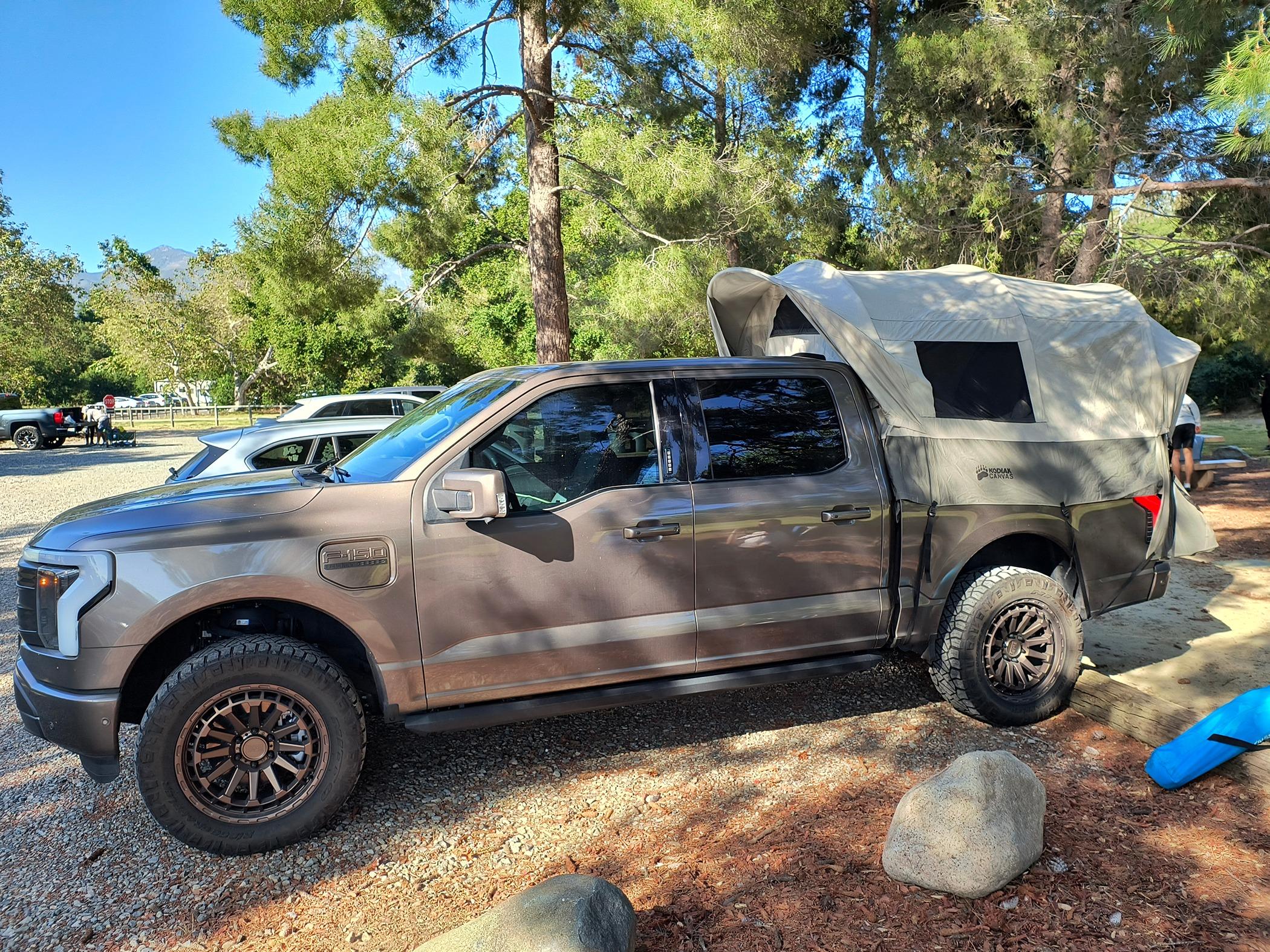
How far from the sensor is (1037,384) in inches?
190

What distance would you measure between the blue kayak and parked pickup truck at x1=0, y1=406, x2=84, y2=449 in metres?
30.0

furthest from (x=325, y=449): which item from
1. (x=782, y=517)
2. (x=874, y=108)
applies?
(x=874, y=108)

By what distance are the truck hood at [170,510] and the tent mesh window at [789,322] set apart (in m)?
3.05

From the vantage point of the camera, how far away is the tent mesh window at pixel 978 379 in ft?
15.5

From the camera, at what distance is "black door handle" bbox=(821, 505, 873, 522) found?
14.0 ft

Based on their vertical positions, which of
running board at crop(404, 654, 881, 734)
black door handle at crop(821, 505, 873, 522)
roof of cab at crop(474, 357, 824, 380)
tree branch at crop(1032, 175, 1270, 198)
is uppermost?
tree branch at crop(1032, 175, 1270, 198)

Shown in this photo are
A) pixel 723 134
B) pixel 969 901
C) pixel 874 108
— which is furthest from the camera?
pixel 723 134

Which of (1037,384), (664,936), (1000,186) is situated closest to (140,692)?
(664,936)

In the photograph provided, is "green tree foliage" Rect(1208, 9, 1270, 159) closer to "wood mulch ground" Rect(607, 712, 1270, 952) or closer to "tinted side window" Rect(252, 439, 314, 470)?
"wood mulch ground" Rect(607, 712, 1270, 952)

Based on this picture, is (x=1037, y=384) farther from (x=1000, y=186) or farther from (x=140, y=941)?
(x=1000, y=186)

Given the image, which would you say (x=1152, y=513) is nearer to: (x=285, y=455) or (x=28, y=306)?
(x=285, y=455)

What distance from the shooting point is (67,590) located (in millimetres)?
3396

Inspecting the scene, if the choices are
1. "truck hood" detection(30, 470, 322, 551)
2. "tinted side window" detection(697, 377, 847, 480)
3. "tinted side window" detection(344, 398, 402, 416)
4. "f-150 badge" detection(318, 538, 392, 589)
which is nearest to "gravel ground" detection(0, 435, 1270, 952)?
"f-150 badge" detection(318, 538, 392, 589)

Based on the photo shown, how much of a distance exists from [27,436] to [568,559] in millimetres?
28596
